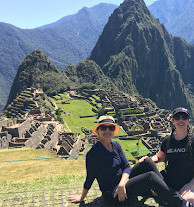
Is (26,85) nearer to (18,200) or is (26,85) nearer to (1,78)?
(1,78)

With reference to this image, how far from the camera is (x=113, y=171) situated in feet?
17.0

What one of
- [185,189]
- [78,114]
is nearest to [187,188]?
[185,189]

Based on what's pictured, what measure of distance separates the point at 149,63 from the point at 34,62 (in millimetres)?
107099

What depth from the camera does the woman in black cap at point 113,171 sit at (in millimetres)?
4895

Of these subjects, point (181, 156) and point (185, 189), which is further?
point (181, 156)

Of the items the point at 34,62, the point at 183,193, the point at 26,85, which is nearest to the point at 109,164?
the point at 183,193

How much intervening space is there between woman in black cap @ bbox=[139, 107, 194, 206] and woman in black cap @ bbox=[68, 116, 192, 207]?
0.35 metres

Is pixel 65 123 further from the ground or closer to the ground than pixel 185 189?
closer to the ground

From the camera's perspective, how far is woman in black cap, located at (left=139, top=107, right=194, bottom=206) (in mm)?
4957

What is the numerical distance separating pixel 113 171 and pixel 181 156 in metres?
1.57

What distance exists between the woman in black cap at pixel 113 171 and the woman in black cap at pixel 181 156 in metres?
0.35

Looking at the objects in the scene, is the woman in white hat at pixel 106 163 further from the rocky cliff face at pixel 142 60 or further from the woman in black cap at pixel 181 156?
the rocky cliff face at pixel 142 60

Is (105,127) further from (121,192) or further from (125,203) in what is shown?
(125,203)

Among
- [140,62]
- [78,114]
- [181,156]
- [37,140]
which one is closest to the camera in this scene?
[181,156]
